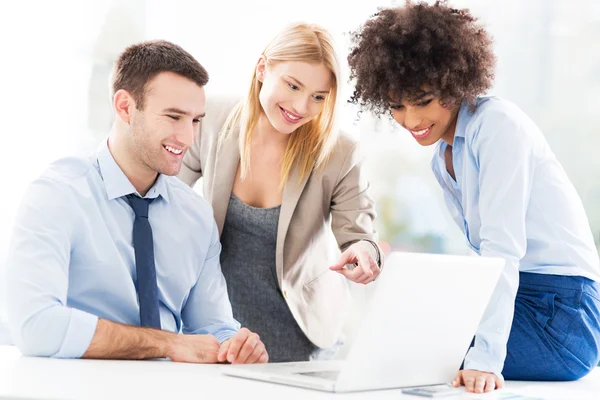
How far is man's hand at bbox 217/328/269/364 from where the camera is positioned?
1560 mm

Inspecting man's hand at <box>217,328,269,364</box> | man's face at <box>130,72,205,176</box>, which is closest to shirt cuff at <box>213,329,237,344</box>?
man's hand at <box>217,328,269,364</box>

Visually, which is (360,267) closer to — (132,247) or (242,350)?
(242,350)

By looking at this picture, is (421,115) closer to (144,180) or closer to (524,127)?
(524,127)

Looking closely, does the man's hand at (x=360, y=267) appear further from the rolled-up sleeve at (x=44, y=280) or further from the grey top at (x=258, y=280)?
the rolled-up sleeve at (x=44, y=280)

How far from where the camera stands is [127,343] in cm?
150

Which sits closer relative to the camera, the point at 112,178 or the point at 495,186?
the point at 495,186

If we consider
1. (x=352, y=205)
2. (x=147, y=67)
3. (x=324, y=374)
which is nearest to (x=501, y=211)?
(x=324, y=374)

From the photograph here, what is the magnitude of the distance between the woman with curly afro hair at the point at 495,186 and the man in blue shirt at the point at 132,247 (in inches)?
19.7

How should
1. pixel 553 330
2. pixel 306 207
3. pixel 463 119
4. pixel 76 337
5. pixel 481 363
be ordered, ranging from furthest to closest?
pixel 306 207 < pixel 463 119 < pixel 553 330 < pixel 76 337 < pixel 481 363

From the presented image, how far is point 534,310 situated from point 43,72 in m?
3.15

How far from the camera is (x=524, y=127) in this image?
1.55m

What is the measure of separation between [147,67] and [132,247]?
46 cm

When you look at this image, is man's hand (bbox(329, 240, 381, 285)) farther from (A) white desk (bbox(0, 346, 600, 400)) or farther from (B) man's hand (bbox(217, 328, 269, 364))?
(A) white desk (bbox(0, 346, 600, 400))

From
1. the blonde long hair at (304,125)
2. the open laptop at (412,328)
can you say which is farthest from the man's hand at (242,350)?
the blonde long hair at (304,125)
